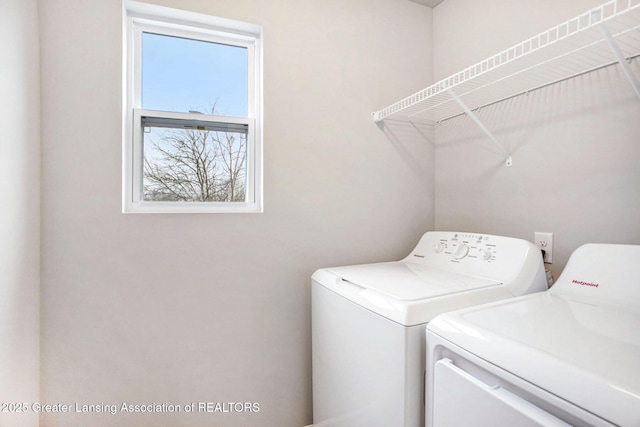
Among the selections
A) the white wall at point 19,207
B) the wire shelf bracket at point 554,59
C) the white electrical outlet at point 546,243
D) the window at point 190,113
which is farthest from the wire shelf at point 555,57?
the white wall at point 19,207

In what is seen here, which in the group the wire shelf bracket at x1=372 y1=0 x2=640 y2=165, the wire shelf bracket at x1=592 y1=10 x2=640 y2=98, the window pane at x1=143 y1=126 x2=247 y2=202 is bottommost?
the window pane at x1=143 y1=126 x2=247 y2=202

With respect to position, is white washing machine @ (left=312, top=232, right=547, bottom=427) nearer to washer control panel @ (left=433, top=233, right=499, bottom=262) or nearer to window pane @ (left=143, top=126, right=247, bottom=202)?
washer control panel @ (left=433, top=233, right=499, bottom=262)

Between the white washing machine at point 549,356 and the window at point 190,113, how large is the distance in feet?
3.76

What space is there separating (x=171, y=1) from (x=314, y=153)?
3.12 feet

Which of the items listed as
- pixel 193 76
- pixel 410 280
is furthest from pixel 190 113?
pixel 410 280

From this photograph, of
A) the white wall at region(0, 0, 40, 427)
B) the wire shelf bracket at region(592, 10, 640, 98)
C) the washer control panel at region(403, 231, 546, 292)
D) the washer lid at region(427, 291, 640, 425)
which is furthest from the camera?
the washer control panel at region(403, 231, 546, 292)

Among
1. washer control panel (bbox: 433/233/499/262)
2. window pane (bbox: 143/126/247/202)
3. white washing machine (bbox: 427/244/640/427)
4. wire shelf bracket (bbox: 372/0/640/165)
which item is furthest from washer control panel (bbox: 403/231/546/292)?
window pane (bbox: 143/126/247/202)

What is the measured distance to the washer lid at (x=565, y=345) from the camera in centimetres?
54

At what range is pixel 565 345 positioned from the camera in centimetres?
68

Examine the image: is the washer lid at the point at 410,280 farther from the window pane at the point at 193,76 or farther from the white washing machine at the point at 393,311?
the window pane at the point at 193,76

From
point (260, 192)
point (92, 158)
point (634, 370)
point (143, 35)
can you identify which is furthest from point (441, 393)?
point (143, 35)

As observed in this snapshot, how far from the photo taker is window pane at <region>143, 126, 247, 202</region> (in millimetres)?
1541

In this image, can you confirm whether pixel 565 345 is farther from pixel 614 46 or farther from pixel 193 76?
pixel 193 76

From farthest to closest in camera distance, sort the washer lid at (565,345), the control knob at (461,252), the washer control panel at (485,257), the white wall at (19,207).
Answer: the control knob at (461,252), the washer control panel at (485,257), the white wall at (19,207), the washer lid at (565,345)
